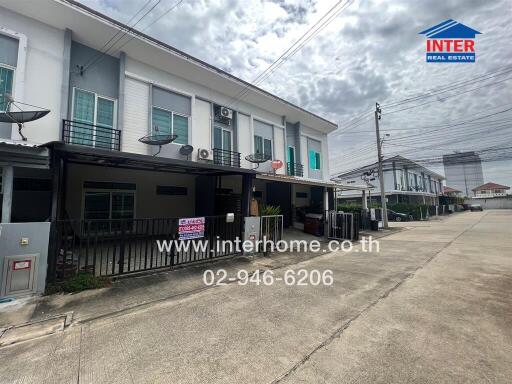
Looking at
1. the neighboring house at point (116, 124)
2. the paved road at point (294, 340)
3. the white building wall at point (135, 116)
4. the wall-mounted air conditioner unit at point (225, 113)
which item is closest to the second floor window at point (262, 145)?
the neighboring house at point (116, 124)

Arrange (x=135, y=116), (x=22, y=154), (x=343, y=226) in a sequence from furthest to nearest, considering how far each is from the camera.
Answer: (x=343, y=226), (x=135, y=116), (x=22, y=154)

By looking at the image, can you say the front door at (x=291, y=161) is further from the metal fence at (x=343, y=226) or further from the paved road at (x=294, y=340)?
the paved road at (x=294, y=340)

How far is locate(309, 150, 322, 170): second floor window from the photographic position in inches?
681

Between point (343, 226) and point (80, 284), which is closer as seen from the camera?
point (80, 284)

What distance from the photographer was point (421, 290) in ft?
16.9

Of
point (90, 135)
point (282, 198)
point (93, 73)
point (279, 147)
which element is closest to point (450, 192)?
point (282, 198)

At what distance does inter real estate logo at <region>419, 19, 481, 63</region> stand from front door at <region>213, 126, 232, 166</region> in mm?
9428

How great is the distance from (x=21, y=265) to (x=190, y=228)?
352 cm

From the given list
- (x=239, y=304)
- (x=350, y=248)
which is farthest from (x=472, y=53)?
(x=239, y=304)

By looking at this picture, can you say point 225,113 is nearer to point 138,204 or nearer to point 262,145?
point 262,145

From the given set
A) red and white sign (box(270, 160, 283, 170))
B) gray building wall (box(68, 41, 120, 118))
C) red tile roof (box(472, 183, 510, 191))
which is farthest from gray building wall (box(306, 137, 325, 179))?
red tile roof (box(472, 183, 510, 191))

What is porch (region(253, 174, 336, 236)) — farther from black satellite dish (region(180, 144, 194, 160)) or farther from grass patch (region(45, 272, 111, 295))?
grass patch (region(45, 272, 111, 295))

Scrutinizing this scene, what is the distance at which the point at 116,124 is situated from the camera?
8.80 m

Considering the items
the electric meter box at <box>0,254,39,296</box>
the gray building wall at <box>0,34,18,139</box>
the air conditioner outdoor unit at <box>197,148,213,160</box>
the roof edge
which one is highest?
the roof edge
